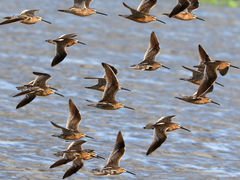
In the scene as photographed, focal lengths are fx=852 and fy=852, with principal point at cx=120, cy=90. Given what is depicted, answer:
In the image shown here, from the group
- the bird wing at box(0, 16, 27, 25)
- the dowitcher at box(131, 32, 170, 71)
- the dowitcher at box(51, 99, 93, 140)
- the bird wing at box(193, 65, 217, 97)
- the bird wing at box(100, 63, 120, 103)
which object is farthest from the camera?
the dowitcher at box(131, 32, 170, 71)

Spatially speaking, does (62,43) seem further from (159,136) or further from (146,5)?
(159,136)

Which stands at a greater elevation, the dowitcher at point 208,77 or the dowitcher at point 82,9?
the dowitcher at point 82,9

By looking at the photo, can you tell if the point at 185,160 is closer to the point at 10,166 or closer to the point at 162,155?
the point at 162,155

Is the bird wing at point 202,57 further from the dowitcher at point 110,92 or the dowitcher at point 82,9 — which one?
the dowitcher at point 82,9

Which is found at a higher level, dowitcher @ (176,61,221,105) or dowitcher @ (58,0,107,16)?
dowitcher @ (58,0,107,16)

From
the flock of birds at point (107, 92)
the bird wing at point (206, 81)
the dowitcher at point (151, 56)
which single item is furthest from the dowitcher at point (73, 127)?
the bird wing at point (206, 81)

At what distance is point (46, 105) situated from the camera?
3266cm

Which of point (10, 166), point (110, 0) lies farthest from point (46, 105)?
point (110, 0)

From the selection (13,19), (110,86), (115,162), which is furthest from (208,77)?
(13,19)

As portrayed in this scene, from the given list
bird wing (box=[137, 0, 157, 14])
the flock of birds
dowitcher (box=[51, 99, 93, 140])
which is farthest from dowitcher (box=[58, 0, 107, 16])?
dowitcher (box=[51, 99, 93, 140])

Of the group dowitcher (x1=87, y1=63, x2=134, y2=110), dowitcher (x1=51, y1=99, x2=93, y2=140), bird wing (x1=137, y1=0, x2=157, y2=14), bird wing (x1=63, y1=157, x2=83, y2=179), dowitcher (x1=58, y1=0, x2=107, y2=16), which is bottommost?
bird wing (x1=63, y1=157, x2=83, y2=179)

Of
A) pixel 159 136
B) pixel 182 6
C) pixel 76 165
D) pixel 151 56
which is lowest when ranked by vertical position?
pixel 76 165

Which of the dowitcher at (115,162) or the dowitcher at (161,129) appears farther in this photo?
the dowitcher at (115,162)

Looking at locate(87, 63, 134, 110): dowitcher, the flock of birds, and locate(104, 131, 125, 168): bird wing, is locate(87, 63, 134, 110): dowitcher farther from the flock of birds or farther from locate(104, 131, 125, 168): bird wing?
locate(104, 131, 125, 168): bird wing
